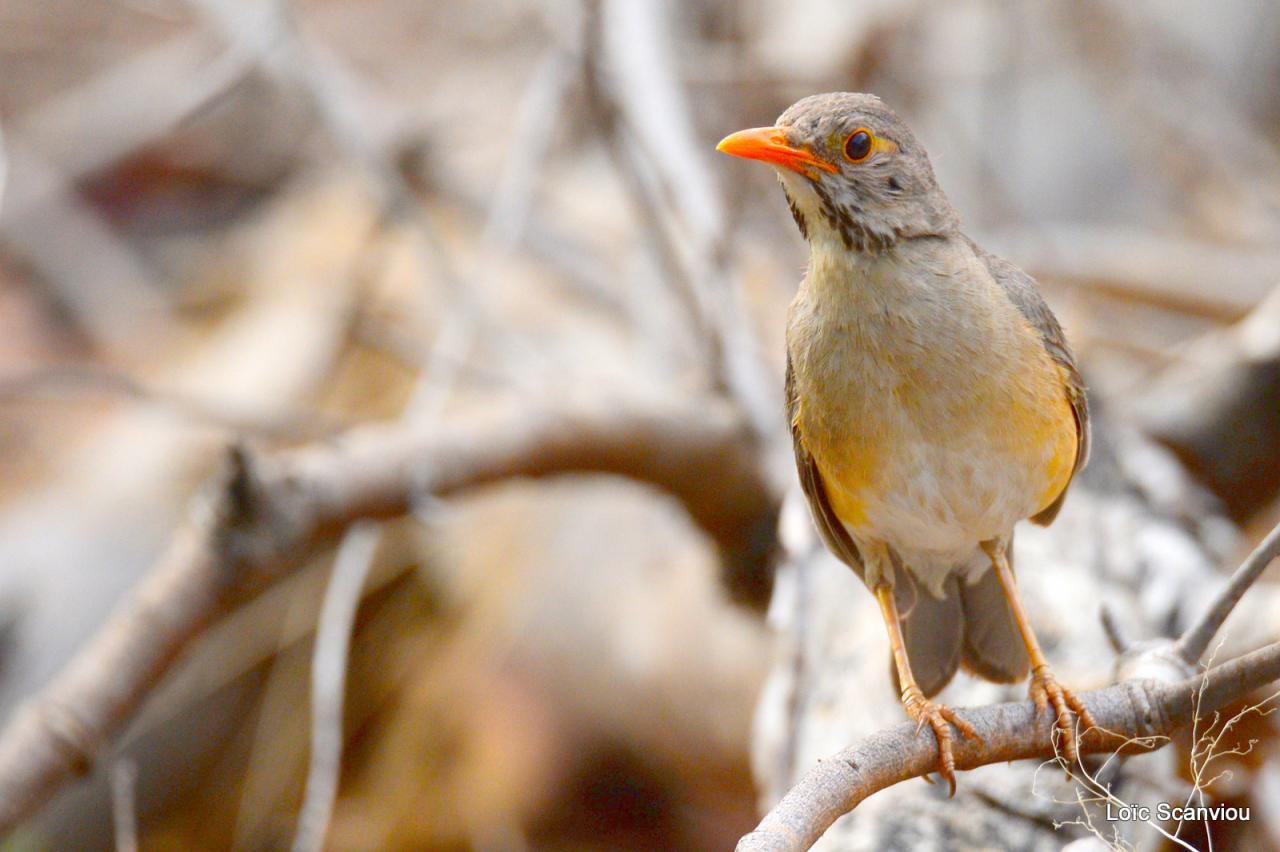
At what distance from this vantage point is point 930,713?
2209mm

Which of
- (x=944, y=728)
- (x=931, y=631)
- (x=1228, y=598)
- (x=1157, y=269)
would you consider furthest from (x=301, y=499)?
(x=1157, y=269)

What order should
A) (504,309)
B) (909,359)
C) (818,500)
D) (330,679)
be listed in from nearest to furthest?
(909,359) → (818,500) → (330,679) → (504,309)

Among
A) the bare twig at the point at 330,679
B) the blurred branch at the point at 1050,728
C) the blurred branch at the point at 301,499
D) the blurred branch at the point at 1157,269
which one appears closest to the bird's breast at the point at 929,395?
the blurred branch at the point at 1050,728

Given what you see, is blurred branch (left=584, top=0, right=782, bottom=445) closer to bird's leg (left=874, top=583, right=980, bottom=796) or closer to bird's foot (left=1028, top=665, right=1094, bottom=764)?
bird's leg (left=874, top=583, right=980, bottom=796)

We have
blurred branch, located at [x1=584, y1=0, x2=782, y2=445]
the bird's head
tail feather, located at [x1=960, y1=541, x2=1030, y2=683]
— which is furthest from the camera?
blurred branch, located at [x1=584, y1=0, x2=782, y2=445]

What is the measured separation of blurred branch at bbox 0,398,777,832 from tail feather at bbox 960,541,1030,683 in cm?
164

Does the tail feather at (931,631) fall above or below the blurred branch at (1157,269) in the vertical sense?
above

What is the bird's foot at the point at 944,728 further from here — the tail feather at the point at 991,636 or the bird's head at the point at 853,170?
the bird's head at the point at 853,170

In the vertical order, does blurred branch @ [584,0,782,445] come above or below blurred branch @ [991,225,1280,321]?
above

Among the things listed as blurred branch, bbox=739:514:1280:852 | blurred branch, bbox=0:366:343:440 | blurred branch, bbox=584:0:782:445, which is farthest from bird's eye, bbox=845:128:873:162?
blurred branch, bbox=0:366:343:440

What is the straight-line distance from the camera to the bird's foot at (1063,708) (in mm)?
2180

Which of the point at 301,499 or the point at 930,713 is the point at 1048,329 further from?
the point at 301,499

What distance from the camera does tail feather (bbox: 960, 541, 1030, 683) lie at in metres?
2.74

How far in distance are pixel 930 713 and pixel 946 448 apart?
51 centimetres
